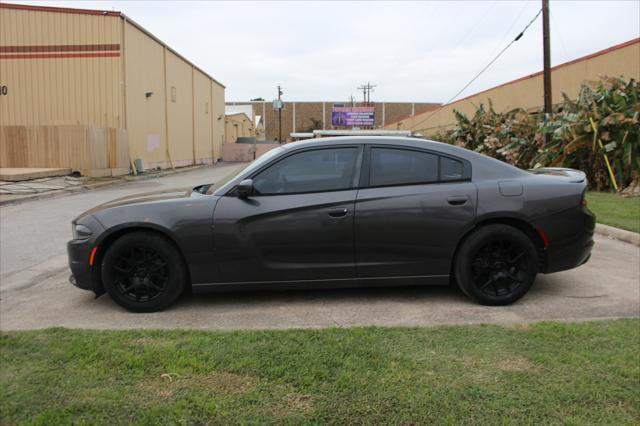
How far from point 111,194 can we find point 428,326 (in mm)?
15345

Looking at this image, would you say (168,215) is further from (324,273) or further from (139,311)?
(324,273)

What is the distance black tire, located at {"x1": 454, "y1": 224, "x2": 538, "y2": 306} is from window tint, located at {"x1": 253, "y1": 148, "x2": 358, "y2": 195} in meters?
1.24

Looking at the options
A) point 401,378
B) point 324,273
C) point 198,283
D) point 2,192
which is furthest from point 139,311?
point 2,192

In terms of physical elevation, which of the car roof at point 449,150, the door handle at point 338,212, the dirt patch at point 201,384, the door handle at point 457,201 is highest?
the car roof at point 449,150

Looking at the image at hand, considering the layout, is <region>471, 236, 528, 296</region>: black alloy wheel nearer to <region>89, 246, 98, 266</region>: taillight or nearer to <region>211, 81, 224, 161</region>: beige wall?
<region>89, 246, 98, 266</region>: taillight

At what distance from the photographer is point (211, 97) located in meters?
45.3

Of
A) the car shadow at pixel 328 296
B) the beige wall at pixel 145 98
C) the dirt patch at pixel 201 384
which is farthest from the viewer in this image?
the beige wall at pixel 145 98

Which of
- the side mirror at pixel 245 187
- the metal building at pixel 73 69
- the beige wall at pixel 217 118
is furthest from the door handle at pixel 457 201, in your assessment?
the beige wall at pixel 217 118

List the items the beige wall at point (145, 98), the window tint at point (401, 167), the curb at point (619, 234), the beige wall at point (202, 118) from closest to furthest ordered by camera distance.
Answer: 1. the window tint at point (401, 167)
2. the curb at point (619, 234)
3. the beige wall at point (145, 98)
4. the beige wall at point (202, 118)

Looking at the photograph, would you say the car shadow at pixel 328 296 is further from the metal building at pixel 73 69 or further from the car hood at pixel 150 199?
the metal building at pixel 73 69

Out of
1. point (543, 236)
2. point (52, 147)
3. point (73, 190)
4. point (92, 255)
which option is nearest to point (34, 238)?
point (92, 255)

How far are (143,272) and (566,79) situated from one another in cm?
2079

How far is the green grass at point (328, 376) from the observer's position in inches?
111

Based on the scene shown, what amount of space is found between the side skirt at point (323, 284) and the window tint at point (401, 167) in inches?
34.3
